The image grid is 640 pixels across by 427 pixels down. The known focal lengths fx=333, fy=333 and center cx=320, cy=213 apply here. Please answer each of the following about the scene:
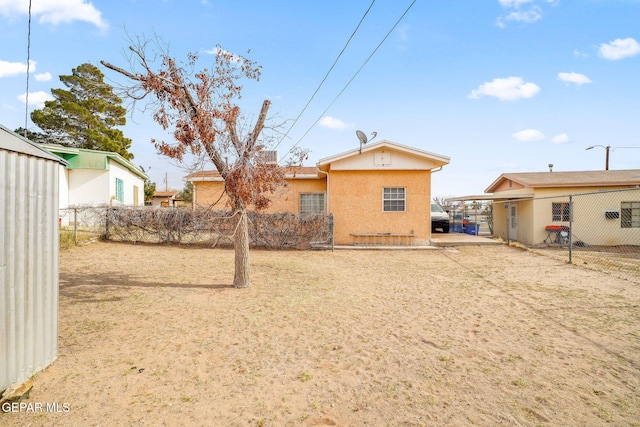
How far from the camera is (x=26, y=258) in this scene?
11.3 feet

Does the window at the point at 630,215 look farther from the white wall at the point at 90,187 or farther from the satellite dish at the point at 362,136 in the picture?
the white wall at the point at 90,187

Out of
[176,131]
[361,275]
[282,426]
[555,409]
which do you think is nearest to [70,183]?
[176,131]

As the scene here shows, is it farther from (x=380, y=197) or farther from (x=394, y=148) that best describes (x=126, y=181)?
(x=394, y=148)

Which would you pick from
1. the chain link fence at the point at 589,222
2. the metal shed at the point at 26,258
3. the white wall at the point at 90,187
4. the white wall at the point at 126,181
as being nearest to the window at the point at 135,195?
the white wall at the point at 126,181

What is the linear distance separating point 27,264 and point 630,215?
20987 mm

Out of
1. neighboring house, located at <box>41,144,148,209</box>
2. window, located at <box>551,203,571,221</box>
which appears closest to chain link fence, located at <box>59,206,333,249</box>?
neighboring house, located at <box>41,144,148,209</box>

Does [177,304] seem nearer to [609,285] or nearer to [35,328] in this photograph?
[35,328]

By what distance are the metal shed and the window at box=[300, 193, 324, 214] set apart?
13.4 metres

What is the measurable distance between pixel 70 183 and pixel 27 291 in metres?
17.9

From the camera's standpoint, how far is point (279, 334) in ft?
15.5

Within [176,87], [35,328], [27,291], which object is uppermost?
[176,87]

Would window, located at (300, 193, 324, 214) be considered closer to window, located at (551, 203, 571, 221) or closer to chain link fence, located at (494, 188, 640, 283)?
chain link fence, located at (494, 188, 640, 283)

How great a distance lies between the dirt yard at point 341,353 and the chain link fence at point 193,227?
5.42 metres

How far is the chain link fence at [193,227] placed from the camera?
13445mm
